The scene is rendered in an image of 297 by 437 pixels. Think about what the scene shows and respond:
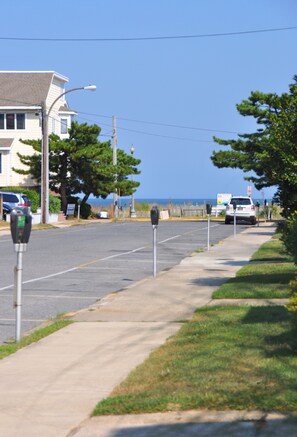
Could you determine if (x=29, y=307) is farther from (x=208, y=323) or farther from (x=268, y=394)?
(x=268, y=394)

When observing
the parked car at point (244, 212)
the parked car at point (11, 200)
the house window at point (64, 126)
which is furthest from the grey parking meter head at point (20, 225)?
the house window at point (64, 126)

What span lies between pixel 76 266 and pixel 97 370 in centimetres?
1556

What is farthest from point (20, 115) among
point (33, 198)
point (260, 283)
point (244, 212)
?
point (260, 283)

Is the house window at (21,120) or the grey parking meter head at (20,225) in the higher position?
the house window at (21,120)

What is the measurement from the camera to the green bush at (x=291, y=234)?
45.0ft

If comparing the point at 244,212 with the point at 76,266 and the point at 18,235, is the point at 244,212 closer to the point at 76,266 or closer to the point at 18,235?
the point at 76,266

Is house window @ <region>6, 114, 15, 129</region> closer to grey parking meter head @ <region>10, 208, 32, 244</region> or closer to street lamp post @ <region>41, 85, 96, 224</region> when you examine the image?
street lamp post @ <region>41, 85, 96, 224</region>

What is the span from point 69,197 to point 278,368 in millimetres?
59105

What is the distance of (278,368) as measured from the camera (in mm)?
8477

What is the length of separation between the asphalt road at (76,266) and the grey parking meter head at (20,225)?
5.55 feet

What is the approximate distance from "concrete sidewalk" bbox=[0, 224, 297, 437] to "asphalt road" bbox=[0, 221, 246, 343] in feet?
2.99

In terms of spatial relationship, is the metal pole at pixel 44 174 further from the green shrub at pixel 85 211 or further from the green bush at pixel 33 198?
the green shrub at pixel 85 211

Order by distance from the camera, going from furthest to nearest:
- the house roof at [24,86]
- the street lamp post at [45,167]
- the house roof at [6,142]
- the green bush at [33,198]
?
the house roof at [24,86] → the house roof at [6,142] → the green bush at [33,198] → the street lamp post at [45,167]

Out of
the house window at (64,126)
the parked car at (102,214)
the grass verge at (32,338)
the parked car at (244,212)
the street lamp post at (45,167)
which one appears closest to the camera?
the grass verge at (32,338)
